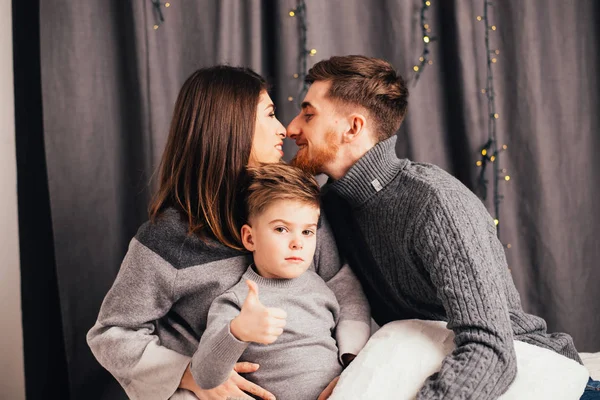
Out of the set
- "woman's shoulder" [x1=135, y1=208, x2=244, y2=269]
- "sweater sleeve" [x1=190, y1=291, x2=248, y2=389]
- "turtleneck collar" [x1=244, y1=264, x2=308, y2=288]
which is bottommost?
"sweater sleeve" [x1=190, y1=291, x2=248, y2=389]

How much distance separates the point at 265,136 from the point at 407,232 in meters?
0.45

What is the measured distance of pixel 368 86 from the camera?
1.66 meters

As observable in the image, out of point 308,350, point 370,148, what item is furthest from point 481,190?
point 308,350

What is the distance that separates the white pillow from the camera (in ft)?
4.17

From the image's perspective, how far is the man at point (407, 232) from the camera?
1.27m

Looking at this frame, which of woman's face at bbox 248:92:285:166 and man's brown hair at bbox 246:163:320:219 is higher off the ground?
woman's face at bbox 248:92:285:166

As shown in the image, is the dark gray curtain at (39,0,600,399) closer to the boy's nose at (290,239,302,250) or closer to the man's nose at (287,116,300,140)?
the man's nose at (287,116,300,140)

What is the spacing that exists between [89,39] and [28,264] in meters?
0.77

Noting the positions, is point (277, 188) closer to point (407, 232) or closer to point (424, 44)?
point (407, 232)

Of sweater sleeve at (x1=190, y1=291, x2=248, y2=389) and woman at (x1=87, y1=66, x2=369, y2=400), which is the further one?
woman at (x1=87, y1=66, x2=369, y2=400)

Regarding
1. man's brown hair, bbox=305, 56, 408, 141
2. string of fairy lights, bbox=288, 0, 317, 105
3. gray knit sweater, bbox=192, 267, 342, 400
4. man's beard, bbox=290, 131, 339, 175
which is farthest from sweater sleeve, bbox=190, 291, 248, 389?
string of fairy lights, bbox=288, 0, 317, 105

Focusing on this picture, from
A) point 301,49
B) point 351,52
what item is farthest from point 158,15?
point 351,52

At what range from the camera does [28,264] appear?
208 cm

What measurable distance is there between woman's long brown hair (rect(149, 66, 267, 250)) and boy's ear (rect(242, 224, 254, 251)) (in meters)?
0.06
